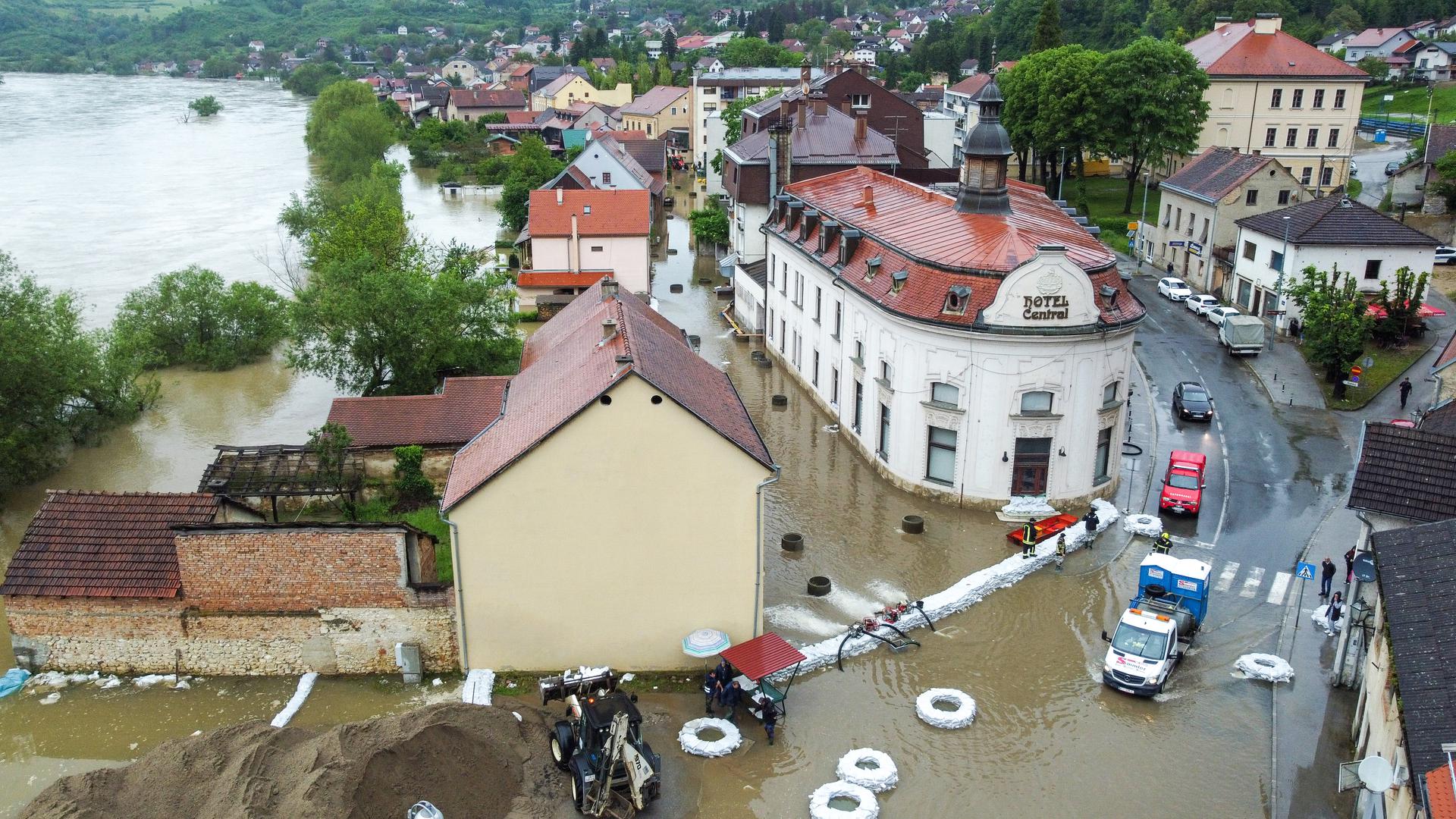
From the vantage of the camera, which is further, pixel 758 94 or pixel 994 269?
pixel 758 94

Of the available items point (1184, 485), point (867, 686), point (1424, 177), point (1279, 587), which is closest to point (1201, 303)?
point (1424, 177)

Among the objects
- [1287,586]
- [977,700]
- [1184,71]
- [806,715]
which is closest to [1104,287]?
[1287,586]

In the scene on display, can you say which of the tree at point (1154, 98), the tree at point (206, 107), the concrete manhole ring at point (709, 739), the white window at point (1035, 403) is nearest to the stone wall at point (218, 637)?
the concrete manhole ring at point (709, 739)

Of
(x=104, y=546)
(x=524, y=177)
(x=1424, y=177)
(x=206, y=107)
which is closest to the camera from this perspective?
(x=104, y=546)

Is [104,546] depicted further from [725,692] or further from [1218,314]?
[1218,314]

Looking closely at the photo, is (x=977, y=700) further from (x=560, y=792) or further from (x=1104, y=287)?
(x=1104, y=287)
